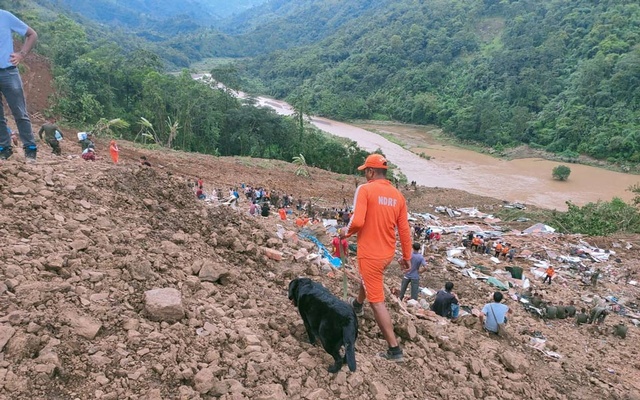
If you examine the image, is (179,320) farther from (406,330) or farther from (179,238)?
(406,330)

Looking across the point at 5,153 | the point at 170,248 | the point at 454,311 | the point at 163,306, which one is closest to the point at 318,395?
the point at 163,306

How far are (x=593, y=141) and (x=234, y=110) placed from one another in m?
28.4

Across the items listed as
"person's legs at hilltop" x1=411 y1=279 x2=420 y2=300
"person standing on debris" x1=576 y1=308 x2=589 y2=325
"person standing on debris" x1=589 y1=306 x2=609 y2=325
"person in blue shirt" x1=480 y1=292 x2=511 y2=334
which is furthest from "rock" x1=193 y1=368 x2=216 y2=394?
"person standing on debris" x1=589 y1=306 x2=609 y2=325

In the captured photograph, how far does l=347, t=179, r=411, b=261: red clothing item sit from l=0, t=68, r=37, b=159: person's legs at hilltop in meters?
3.11

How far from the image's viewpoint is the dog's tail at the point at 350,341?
2.51 m

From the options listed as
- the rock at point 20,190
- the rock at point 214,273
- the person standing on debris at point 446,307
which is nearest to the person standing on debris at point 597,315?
the person standing on debris at point 446,307

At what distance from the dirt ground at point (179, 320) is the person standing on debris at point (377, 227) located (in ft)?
1.45

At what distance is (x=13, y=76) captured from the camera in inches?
146

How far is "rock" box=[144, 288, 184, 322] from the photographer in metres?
2.51

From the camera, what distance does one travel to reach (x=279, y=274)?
3.73 metres

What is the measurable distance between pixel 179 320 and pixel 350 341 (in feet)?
3.40

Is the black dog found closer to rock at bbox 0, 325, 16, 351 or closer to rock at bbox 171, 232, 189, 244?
rock at bbox 171, 232, 189, 244

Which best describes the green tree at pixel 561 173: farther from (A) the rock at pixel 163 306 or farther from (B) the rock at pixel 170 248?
(A) the rock at pixel 163 306

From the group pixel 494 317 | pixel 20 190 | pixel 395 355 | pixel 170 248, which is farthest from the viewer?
pixel 494 317
